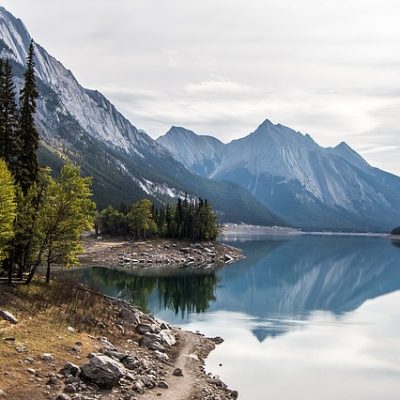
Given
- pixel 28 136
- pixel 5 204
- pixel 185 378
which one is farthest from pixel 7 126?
pixel 185 378

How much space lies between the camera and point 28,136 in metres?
62.0

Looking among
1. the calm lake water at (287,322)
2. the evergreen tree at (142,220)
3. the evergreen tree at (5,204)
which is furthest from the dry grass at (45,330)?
the evergreen tree at (142,220)

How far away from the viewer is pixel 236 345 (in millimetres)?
58875

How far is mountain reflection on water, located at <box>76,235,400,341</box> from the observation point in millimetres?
82875

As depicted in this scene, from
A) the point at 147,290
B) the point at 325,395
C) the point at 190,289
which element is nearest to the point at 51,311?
the point at 325,395

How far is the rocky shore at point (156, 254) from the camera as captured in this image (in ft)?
467

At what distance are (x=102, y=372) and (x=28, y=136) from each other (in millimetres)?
Answer: 36919

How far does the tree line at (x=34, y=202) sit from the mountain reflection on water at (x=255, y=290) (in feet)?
76.8

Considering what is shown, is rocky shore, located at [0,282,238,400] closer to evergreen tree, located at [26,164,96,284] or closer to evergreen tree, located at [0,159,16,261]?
evergreen tree, located at [0,159,16,261]

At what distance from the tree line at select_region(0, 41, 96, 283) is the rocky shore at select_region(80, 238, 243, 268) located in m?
76.2

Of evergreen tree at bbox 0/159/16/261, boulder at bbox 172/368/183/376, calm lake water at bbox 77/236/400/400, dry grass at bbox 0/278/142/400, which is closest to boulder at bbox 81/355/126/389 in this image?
dry grass at bbox 0/278/142/400

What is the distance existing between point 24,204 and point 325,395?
3605 cm

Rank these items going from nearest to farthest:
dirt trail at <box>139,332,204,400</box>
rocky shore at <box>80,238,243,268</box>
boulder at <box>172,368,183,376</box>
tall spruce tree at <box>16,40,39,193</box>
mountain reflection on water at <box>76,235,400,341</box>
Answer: dirt trail at <box>139,332,204,400</box>, boulder at <box>172,368,183,376</box>, tall spruce tree at <box>16,40,39,193</box>, mountain reflection on water at <box>76,235,400,341</box>, rocky shore at <box>80,238,243,268</box>

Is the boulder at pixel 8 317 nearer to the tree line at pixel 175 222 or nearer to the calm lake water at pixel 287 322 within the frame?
the calm lake water at pixel 287 322
